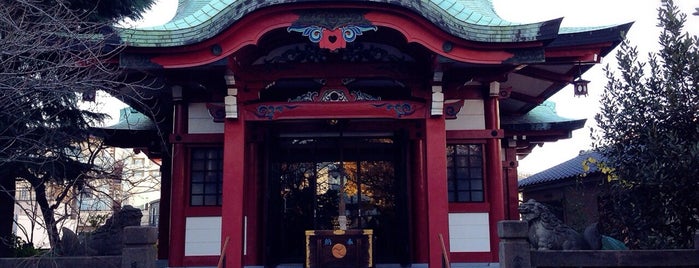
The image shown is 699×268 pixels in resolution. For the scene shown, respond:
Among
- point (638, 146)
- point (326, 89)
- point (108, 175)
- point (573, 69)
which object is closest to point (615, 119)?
point (638, 146)

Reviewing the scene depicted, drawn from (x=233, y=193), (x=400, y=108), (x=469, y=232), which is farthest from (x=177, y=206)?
(x=469, y=232)

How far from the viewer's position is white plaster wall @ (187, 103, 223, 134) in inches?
395

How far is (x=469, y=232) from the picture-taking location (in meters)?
9.77

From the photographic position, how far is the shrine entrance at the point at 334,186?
10.9 metres

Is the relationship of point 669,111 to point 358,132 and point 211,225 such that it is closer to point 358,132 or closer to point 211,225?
point 358,132

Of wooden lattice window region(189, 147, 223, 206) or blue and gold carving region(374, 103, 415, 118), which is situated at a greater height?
blue and gold carving region(374, 103, 415, 118)

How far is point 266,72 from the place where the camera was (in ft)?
29.1

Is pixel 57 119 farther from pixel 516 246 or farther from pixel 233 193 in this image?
pixel 516 246

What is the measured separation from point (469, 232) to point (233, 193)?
4117 millimetres

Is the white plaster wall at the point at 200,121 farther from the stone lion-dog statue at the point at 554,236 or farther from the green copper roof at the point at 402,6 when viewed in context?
the stone lion-dog statue at the point at 554,236

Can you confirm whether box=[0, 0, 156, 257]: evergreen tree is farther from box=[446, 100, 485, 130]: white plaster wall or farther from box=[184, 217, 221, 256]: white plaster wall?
box=[446, 100, 485, 130]: white plaster wall

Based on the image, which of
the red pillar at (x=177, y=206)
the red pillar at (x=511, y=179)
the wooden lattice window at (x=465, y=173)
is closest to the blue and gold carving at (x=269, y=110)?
the red pillar at (x=177, y=206)

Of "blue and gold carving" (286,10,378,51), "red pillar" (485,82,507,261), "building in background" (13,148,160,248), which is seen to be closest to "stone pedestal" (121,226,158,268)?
"building in background" (13,148,160,248)

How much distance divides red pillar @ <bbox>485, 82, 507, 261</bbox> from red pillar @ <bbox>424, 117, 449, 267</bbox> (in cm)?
134
